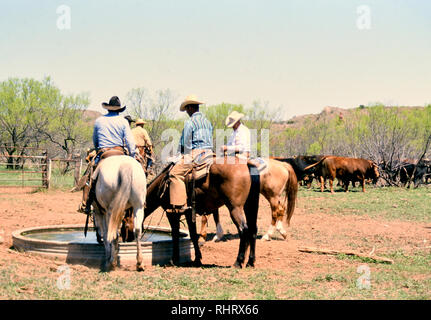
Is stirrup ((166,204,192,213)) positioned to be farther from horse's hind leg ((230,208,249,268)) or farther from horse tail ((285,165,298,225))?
horse tail ((285,165,298,225))

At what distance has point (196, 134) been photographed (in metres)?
7.32

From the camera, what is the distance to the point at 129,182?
6.34m

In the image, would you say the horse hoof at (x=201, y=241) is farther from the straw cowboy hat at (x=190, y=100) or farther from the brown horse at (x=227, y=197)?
the straw cowboy hat at (x=190, y=100)

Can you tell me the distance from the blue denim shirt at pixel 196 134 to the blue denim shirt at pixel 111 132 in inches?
34.7

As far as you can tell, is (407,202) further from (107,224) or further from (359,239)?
(107,224)

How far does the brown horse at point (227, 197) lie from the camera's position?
6930 millimetres

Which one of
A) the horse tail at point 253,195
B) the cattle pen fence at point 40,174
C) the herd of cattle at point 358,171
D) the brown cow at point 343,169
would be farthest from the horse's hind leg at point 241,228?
the brown cow at point 343,169

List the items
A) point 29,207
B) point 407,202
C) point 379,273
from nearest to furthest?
point 379,273 < point 29,207 < point 407,202

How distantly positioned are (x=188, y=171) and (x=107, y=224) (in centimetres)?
155

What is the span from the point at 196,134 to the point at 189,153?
1.10 feet

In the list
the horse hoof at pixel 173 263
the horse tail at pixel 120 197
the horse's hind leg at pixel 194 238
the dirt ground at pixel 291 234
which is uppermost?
the horse tail at pixel 120 197

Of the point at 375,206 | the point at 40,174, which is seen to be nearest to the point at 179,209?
the point at 375,206

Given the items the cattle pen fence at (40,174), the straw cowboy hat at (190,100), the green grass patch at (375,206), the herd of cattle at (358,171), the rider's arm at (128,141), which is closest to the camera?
the rider's arm at (128,141)
